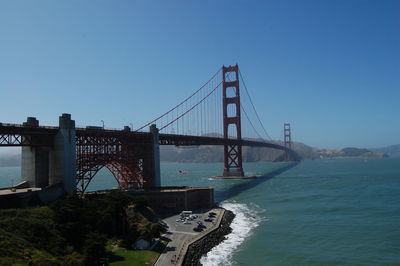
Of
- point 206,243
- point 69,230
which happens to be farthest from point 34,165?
point 206,243

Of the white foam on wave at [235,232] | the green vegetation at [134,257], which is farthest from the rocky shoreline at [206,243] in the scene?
the green vegetation at [134,257]

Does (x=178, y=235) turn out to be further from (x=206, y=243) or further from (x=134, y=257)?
(x=134, y=257)

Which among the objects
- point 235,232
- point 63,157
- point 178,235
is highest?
→ point 63,157

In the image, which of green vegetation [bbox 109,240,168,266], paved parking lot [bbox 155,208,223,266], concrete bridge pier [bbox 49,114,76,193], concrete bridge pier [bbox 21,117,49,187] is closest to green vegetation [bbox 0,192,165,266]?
green vegetation [bbox 109,240,168,266]

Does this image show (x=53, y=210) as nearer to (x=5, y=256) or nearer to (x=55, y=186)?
(x=55, y=186)

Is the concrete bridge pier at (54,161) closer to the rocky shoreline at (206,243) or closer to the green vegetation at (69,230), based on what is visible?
the green vegetation at (69,230)

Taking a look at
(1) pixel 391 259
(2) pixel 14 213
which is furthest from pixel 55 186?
(1) pixel 391 259
